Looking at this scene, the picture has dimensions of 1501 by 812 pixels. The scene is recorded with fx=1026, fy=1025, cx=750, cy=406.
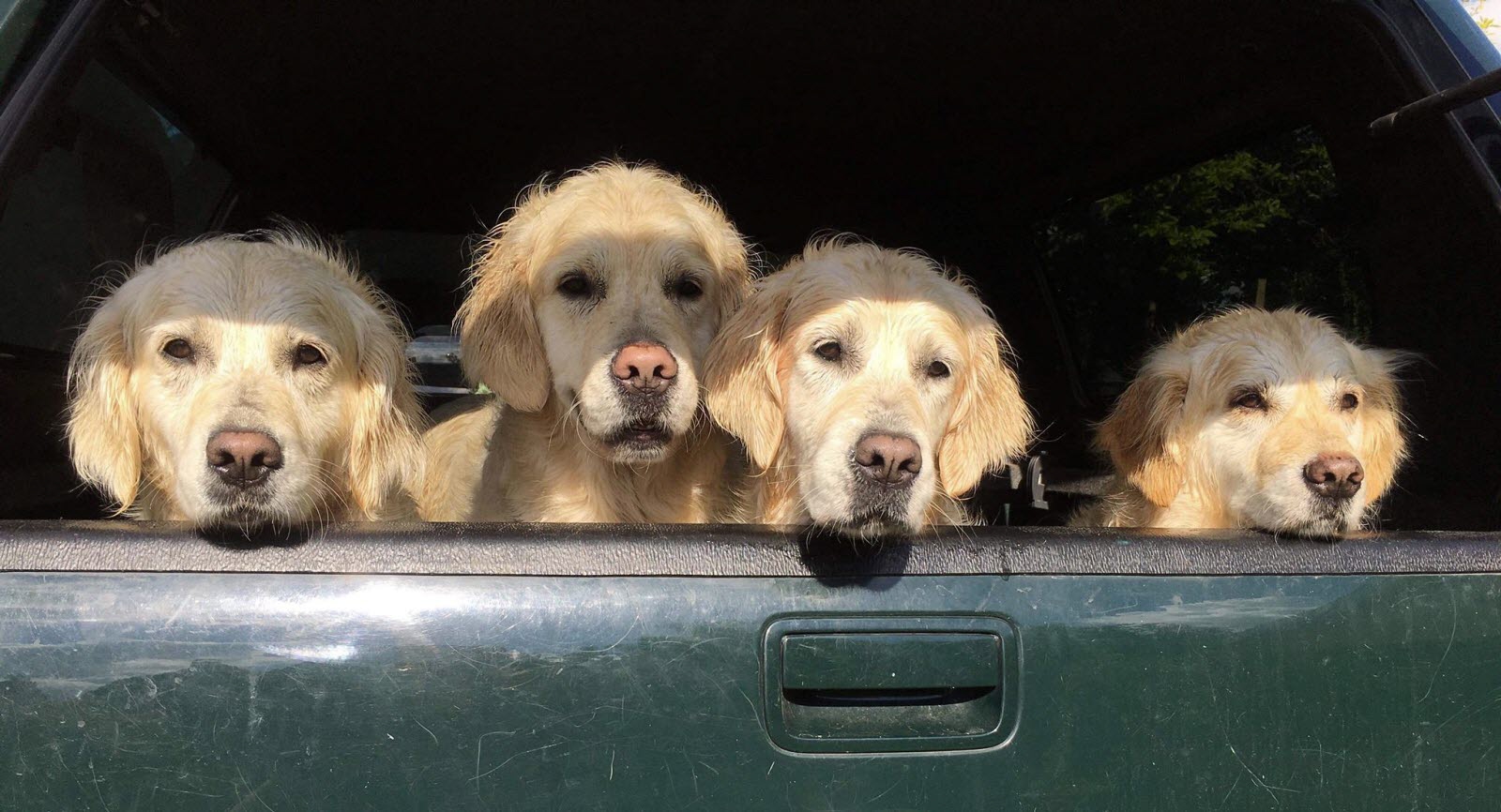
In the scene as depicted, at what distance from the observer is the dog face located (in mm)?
2592

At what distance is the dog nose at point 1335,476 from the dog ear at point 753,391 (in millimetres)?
1287

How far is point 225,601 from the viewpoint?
1423 millimetres

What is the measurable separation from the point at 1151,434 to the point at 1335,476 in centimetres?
66

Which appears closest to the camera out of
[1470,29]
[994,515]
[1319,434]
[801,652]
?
[801,652]

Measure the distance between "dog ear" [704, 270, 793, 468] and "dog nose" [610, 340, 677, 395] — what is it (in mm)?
133

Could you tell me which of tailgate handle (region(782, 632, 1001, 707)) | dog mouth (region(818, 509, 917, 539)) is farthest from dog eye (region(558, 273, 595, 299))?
tailgate handle (region(782, 632, 1001, 707))

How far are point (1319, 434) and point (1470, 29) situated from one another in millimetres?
1012

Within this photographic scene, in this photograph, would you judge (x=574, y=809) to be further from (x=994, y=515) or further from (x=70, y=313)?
(x=994, y=515)

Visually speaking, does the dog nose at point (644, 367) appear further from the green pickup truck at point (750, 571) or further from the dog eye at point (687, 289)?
the green pickup truck at point (750, 571)

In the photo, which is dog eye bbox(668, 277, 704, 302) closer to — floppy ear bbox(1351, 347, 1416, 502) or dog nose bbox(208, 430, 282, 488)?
dog nose bbox(208, 430, 282, 488)

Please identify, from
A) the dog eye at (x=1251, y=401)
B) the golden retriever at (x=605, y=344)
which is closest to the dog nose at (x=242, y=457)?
the golden retriever at (x=605, y=344)

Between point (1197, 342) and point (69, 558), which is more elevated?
point (1197, 342)

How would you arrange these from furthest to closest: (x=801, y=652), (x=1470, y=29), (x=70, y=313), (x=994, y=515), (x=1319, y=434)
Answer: (x=994, y=515), (x=70, y=313), (x=1319, y=434), (x=1470, y=29), (x=801, y=652)

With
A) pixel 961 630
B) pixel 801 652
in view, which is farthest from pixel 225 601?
pixel 961 630
